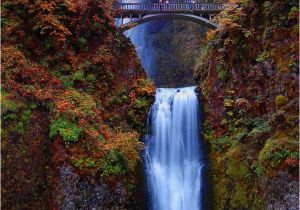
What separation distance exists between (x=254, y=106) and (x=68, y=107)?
7.13 m

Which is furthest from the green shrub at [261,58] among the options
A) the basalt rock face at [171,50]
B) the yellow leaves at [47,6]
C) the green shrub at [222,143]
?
the basalt rock face at [171,50]

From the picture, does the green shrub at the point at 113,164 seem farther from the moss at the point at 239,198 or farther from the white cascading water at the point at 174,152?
the moss at the point at 239,198

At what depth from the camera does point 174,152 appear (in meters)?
16.5

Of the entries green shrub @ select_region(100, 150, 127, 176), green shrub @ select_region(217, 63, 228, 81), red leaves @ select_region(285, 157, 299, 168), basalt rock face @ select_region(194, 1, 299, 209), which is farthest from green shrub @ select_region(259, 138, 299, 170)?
→ green shrub @ select_region(217, 63, 228, 81)

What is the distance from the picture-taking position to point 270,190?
11.7 metres

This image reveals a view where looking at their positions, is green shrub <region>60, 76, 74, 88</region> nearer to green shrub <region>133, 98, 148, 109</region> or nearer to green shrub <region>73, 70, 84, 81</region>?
green shrub <region>73, 70, 84, 81</region>

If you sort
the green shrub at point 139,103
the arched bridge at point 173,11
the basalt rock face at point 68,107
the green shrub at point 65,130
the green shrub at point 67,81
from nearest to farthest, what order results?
the basalt rock face at point 68,107
the green shrub at point 65,130
the green shrub at point 67,81
the green shrub at point 139,103
the arched bridge at point 173,11

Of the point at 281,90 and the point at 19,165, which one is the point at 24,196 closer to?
the point at 19,165

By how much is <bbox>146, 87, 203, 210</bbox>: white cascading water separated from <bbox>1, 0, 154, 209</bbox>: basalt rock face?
35.5 inches

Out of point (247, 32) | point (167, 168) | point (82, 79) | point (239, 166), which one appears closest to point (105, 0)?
point (82, 79)

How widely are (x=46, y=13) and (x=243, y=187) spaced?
10.7 meters

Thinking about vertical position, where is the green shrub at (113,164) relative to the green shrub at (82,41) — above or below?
below

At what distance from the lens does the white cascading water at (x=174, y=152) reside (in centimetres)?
1498

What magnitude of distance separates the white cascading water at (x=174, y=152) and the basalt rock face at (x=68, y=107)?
902mm
